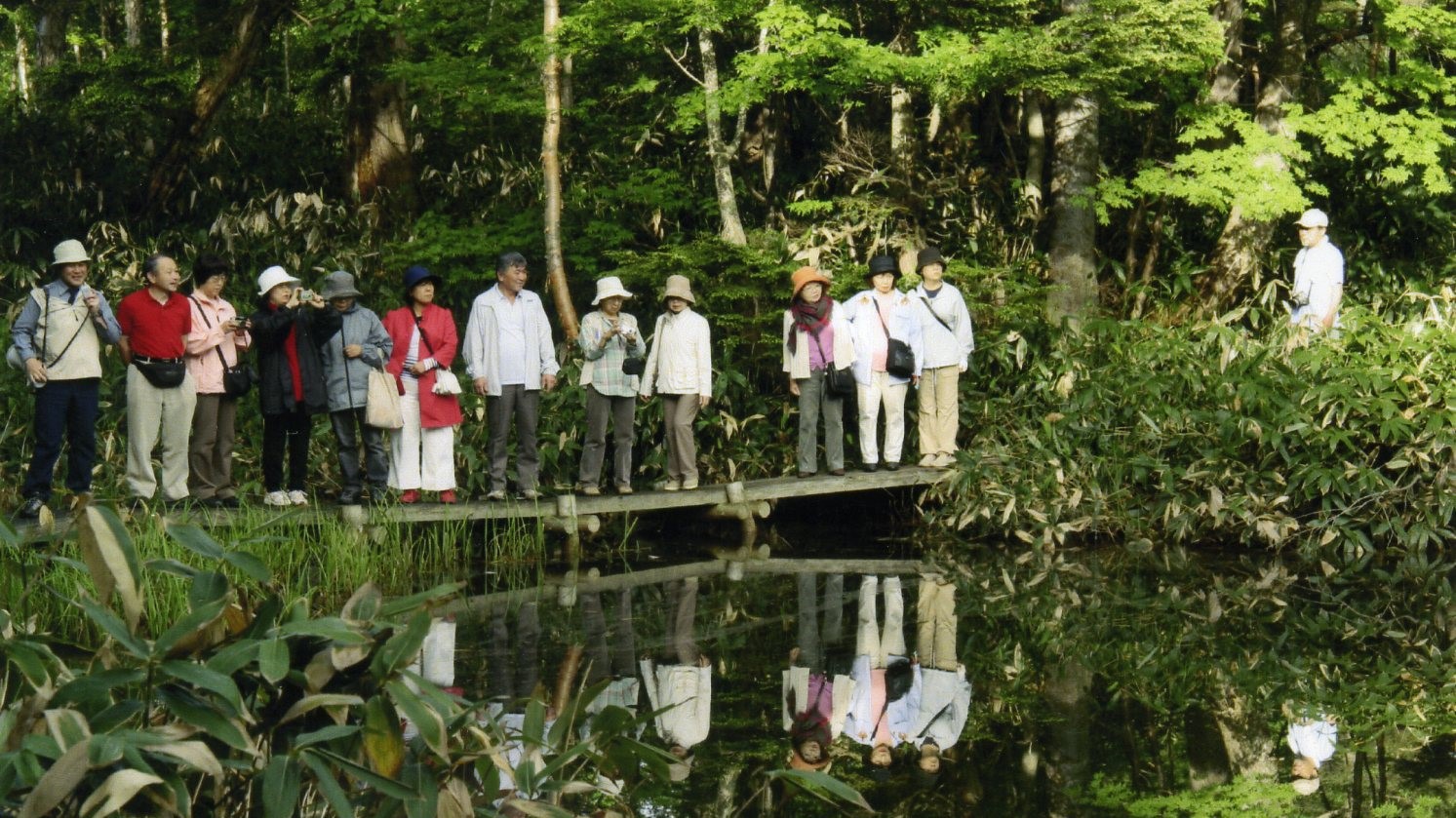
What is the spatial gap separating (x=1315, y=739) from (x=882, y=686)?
6.08 ft

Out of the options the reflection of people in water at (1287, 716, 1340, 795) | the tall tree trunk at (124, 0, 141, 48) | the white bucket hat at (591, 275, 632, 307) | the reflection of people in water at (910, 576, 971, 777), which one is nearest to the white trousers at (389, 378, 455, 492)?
the white bucket hat at (591, 275, 632, 307)

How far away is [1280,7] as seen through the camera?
15.9 metres

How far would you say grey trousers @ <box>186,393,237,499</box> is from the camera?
11031 mm

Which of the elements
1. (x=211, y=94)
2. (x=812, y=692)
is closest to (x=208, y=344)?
(x=812, y=692)

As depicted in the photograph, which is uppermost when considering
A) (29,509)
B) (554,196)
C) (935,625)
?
(554,196)

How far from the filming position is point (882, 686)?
7.66 m

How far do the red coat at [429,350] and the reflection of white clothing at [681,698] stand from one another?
398 centimetres

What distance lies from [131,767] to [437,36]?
1376cm

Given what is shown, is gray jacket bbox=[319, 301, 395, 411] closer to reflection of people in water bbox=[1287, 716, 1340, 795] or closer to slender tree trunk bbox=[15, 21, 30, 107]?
reflection of people in water bbox=[1287, 716, 1340, 795]

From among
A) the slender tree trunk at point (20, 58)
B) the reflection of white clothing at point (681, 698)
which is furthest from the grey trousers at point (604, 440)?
Result: the slender tree trunk at point (20, 58)

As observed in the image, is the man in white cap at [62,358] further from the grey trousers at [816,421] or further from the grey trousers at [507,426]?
the grey trousers at [816,421]

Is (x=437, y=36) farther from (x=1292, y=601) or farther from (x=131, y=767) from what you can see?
(x=131, y=767)

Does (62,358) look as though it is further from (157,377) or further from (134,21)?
(134,21)

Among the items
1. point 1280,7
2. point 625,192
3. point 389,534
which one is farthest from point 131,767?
point 1280,7
